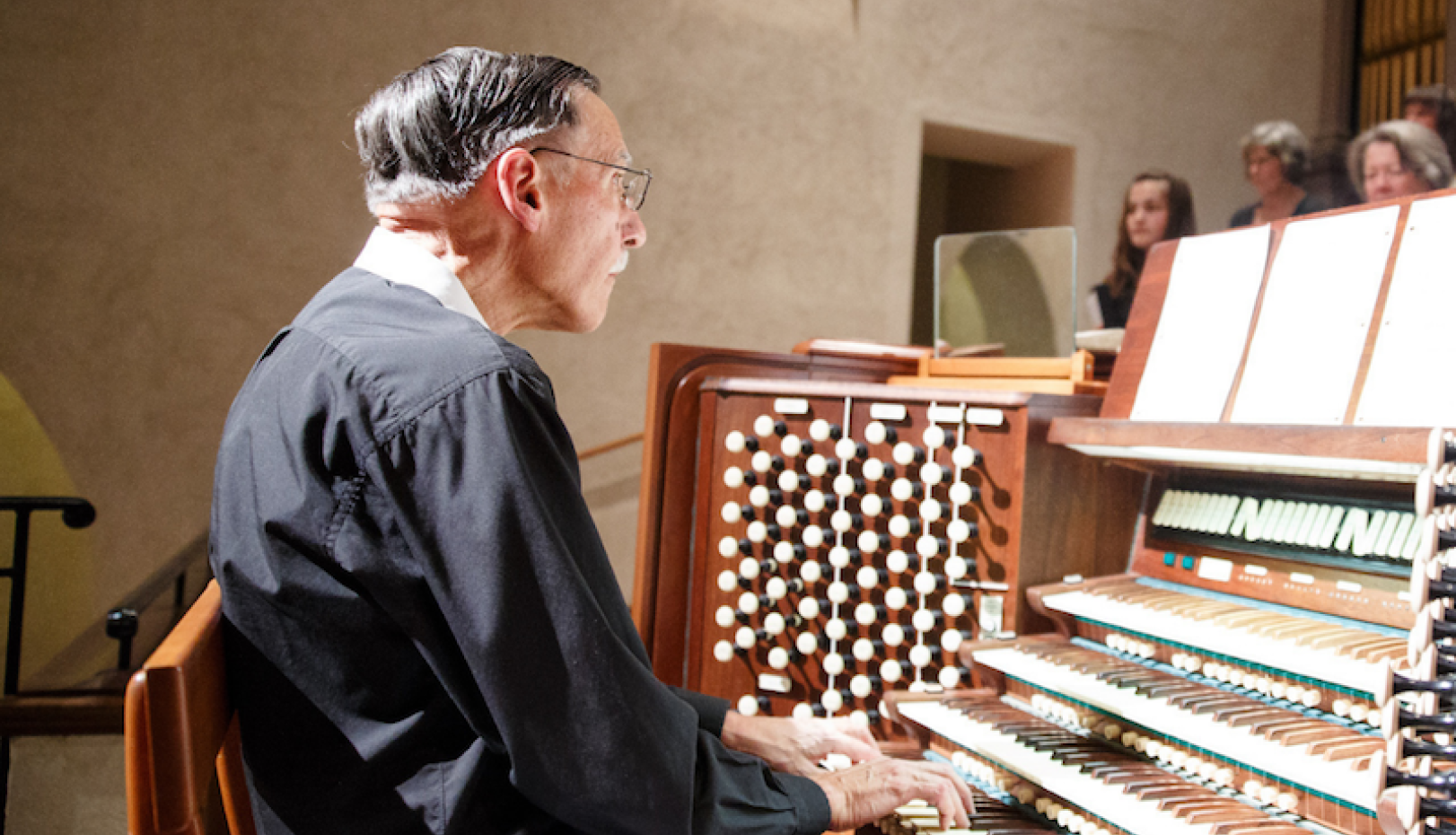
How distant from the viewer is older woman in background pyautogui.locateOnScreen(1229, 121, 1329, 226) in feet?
15.2

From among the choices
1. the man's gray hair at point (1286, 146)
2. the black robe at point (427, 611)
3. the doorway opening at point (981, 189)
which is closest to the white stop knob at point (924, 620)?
the black robe at point (427, 611)

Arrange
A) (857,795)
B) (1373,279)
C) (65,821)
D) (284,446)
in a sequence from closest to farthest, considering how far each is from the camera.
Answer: (284,446) < (857,795) < (1373,279) < (65,821)

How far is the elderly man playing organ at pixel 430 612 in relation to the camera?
866 millimetres

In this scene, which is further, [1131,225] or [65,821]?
[1131,225]

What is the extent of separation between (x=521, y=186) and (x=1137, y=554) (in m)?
1.27

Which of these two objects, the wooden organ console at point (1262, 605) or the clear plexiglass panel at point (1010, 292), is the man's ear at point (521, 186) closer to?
the wooden organ console at point (1262, 605)

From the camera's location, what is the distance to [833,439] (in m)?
1.97

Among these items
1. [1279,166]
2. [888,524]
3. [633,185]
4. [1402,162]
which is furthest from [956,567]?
[1279,166]

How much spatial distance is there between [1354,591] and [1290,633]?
149 millimetres

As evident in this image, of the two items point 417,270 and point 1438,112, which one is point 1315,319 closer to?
point 417,270

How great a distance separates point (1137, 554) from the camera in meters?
1.74

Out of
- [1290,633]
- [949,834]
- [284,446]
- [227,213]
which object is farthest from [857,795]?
[227,213]

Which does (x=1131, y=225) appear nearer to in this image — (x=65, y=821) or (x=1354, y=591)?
(x=1354, y=591)

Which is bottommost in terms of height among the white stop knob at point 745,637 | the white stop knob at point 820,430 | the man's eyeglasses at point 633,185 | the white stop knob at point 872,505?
the white stop knob at point 745,637
